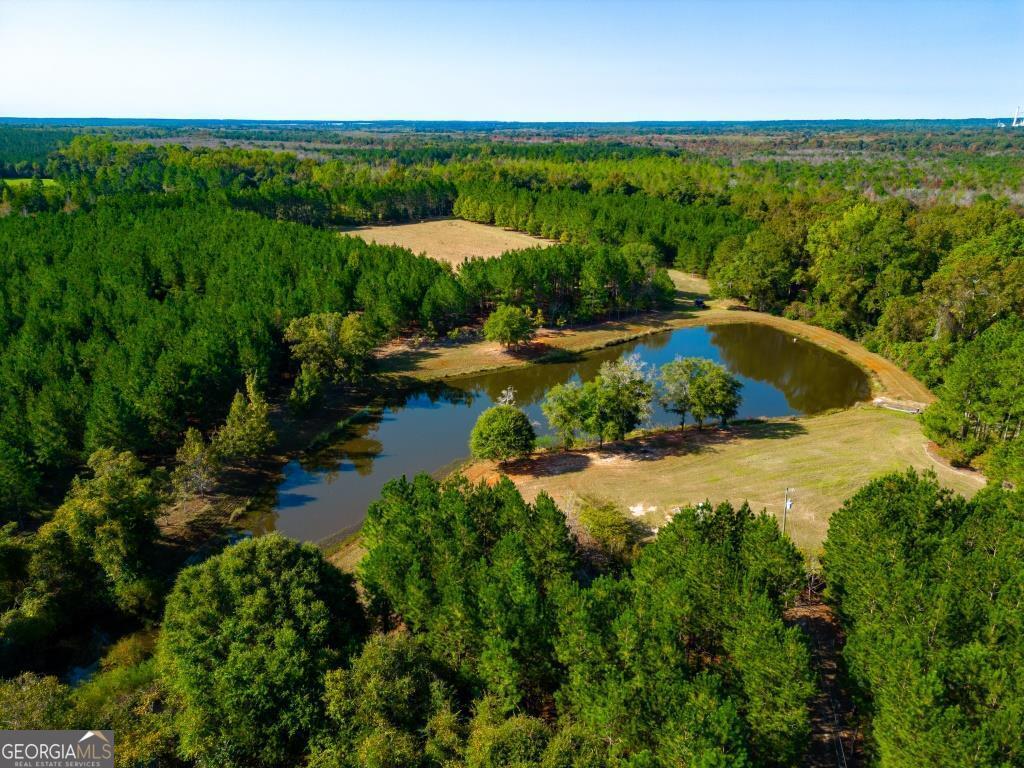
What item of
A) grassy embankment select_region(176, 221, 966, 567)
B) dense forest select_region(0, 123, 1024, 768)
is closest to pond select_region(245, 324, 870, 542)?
grassy embankment select_region(176, 221, 966, 567)

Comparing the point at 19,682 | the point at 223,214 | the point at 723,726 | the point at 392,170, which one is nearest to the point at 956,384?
the point at 723,726

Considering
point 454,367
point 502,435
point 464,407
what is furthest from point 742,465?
point 454,367

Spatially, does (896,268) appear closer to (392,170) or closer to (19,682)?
(19,682)

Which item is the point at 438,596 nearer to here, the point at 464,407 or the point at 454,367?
the point at 464,407

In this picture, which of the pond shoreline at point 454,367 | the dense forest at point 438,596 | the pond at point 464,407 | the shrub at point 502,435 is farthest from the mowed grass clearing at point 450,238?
the shrub at point 502,435

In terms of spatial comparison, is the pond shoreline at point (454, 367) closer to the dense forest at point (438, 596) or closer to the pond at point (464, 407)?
the pond at point (464, 407)

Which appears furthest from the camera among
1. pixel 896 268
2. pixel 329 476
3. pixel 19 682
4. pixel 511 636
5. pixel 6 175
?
pixel 6 175

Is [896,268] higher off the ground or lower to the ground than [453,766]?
higher
